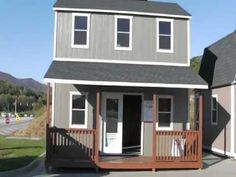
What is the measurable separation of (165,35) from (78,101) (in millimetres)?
4835

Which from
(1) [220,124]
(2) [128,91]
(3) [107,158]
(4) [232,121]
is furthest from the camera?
(1) [220,124]

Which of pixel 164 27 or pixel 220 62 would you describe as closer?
pixel 164 27

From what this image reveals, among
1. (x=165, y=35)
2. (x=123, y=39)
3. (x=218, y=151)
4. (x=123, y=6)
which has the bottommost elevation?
(x=218, y=151)

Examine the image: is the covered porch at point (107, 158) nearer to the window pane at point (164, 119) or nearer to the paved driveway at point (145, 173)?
the paved driveway at point (145, 173)

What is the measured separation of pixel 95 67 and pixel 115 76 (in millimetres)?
1388

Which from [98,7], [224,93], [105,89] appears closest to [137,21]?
[98,7]

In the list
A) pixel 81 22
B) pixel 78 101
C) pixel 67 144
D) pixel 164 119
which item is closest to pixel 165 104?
pixel 164 119

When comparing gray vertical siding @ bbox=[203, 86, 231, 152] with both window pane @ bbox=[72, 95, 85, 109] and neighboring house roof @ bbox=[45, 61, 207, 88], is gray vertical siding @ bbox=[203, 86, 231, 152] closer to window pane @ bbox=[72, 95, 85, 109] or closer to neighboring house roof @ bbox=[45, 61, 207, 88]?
neighboring house roof @ bbox=[45, 61, 207, 88]

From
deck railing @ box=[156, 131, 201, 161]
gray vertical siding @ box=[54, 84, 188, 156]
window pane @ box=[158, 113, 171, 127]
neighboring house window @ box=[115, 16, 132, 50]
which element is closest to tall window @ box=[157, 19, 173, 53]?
neighboring house window @ box=[115, 16, 132, 50]

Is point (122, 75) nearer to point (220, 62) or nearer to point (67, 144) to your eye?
point (67, 144)

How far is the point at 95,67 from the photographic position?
1911 centimetres

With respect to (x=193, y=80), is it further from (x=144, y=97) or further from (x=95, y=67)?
(x=95, y=67)

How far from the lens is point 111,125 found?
1977 centimetres

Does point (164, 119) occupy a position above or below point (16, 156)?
above
